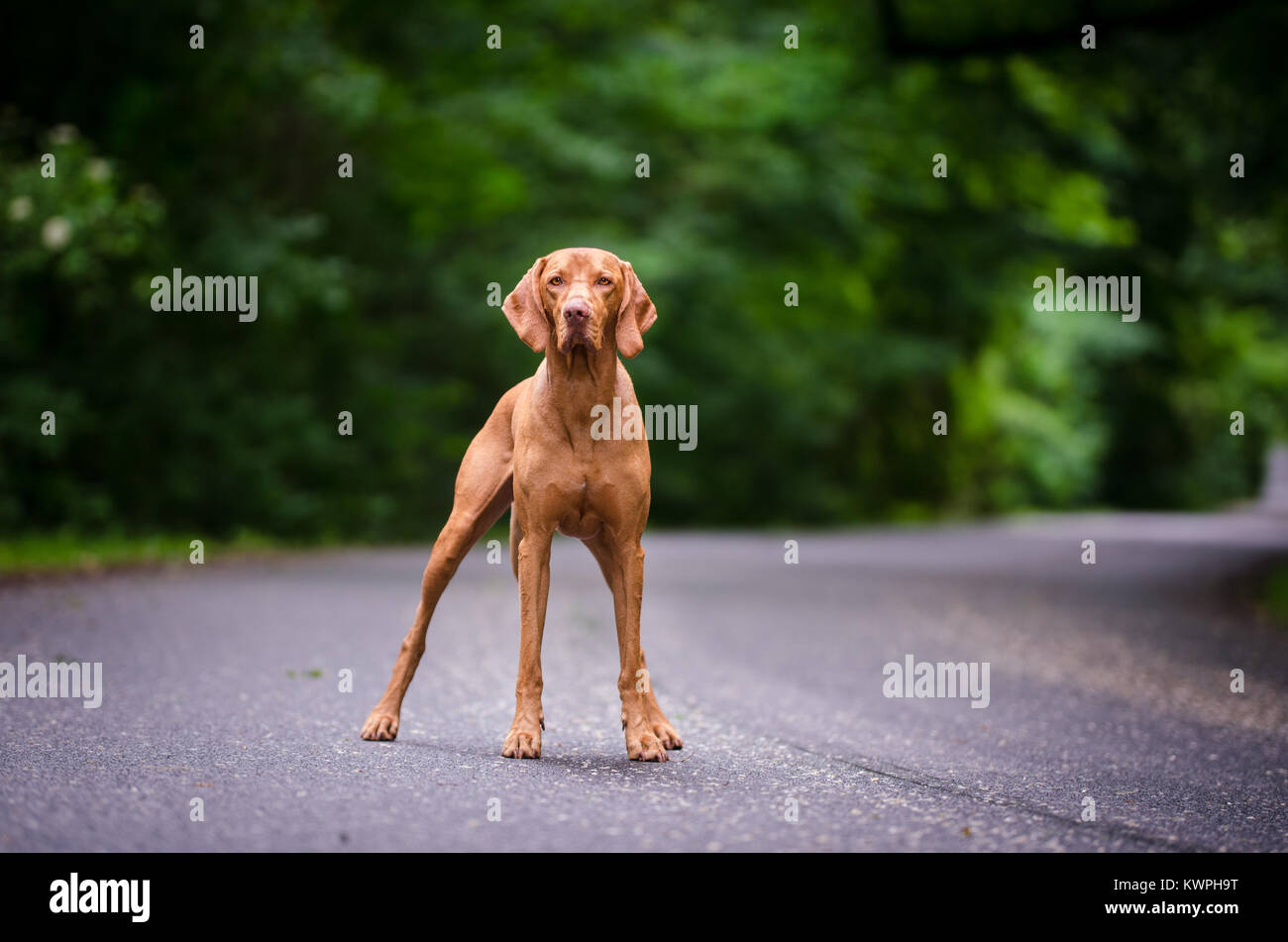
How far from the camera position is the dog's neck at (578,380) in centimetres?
532

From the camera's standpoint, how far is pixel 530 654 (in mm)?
5332

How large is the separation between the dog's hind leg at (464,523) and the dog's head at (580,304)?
0.43 m

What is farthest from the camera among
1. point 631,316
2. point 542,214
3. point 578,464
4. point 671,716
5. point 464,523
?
point 542,214

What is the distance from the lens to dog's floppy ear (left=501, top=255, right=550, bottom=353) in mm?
5348

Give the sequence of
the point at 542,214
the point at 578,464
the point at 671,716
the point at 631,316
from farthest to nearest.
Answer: the point at 542,214
the point at 671,716
the point at 631,316
the point at 578,464

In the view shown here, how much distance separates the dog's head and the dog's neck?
66mm

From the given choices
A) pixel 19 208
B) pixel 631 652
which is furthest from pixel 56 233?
pixel 631 652

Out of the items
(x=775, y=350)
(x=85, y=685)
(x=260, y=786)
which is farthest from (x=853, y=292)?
(x=260, y=786)

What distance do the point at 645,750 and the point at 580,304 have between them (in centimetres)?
170

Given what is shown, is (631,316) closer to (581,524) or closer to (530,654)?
(581,524)

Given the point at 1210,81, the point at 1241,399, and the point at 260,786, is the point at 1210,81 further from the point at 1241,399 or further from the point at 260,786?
the point at 1241,399

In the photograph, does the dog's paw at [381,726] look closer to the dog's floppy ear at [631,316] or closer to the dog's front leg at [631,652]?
the dog's front leg at [631,652]

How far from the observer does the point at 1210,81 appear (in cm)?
1565

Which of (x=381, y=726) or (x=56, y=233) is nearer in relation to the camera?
(x=381, y=726)
